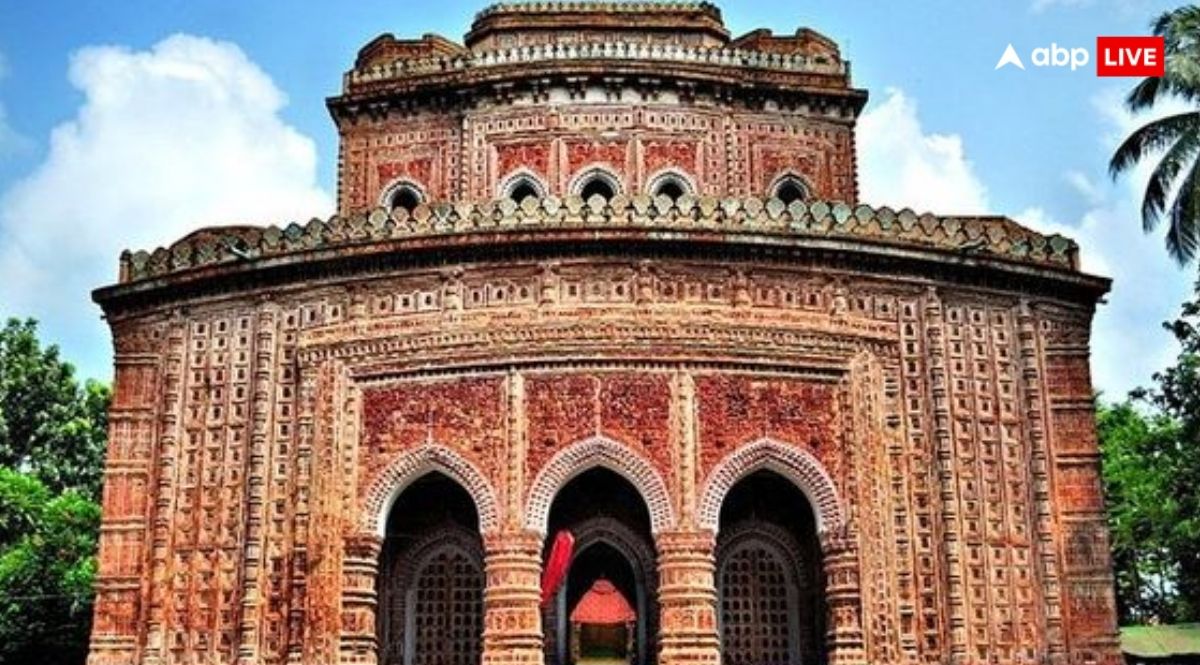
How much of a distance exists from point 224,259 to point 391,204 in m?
3.59

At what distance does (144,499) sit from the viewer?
48.8 feet

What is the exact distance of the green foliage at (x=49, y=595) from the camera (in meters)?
20.3

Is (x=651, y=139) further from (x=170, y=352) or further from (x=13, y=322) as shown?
(x=13, y=322)

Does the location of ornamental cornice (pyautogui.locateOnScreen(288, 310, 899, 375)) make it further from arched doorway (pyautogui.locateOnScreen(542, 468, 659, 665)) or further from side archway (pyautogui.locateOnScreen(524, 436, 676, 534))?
arched doorway (pyautogui.locateOnScreen(542, 468, 659, 665))

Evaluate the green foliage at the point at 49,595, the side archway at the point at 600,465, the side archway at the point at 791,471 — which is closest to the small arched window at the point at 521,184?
the side archway at the point at 600,465

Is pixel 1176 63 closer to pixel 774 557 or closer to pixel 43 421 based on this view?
pixel 774 557

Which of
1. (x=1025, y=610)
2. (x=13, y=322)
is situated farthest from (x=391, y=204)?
(x=13, y=322)

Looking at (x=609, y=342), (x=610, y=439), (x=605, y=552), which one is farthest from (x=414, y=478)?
(x=609, y=342)

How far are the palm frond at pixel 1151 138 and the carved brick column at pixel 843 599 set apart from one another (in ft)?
19.1

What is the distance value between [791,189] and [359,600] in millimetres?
8657

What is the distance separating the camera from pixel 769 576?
576 inches

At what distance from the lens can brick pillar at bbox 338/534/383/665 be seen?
1350 cm

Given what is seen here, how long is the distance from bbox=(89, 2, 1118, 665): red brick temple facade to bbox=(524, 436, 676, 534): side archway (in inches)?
1.2

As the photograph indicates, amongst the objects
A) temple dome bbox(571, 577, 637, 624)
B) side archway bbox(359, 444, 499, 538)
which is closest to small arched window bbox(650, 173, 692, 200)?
side archway bbox(359, 444, 499, 538)
